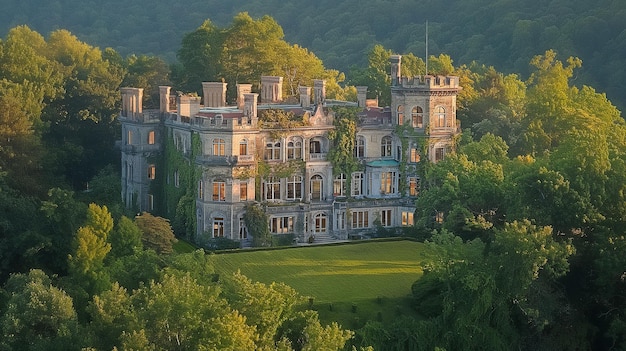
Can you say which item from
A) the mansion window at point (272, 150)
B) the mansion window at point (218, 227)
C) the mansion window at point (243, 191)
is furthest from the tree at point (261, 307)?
the mansion window at point (272, 150)

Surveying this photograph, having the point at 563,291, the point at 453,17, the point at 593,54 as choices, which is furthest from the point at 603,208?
the point at 453,17

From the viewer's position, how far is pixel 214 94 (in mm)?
55688

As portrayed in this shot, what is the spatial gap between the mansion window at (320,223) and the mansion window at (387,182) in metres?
3.16

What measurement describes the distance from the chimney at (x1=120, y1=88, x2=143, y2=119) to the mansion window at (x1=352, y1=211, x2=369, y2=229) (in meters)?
11.1

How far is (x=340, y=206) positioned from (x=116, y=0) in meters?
83.9

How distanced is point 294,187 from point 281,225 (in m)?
1.85

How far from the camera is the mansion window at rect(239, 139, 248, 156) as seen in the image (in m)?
49.5

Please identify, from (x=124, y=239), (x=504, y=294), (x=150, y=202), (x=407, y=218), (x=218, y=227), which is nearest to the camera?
(x=504, y=294)

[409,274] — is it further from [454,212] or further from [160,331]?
[160,331]

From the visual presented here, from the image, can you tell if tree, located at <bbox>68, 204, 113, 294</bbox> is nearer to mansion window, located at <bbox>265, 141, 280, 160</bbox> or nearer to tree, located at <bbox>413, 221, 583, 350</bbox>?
mansion window, located at <bbox>265, 141, 280, 160</bbox>

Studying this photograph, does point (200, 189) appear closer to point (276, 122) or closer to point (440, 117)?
point (276, 122)

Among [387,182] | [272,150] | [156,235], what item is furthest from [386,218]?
[156,235]

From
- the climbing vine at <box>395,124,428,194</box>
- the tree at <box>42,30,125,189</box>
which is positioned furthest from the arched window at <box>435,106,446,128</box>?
the tree at <box>42,30,125,189</box>

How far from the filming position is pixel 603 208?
40.7m
